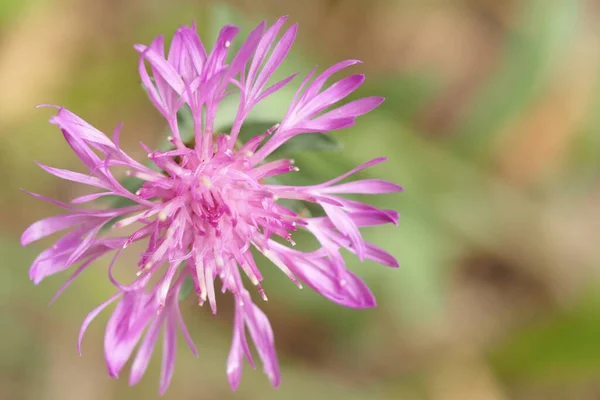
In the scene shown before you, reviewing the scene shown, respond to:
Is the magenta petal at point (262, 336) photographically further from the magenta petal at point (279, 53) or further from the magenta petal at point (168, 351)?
the magenta petal at point (279, 53)

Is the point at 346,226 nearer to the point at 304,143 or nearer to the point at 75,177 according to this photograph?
the point at 304,143

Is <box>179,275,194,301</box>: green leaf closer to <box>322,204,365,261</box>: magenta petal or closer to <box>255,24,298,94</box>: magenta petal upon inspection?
<box>322,204,365,261</box>: magenta petal

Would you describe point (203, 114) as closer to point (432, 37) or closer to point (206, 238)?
point (206, 238)

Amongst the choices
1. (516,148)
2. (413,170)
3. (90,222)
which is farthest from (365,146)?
(90,222)

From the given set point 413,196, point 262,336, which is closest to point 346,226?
point 262,336

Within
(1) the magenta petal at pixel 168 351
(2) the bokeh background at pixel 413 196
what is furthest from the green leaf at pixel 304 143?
(2) the bokeh background at pixel 413 196

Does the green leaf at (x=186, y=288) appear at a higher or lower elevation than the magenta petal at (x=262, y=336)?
higher
